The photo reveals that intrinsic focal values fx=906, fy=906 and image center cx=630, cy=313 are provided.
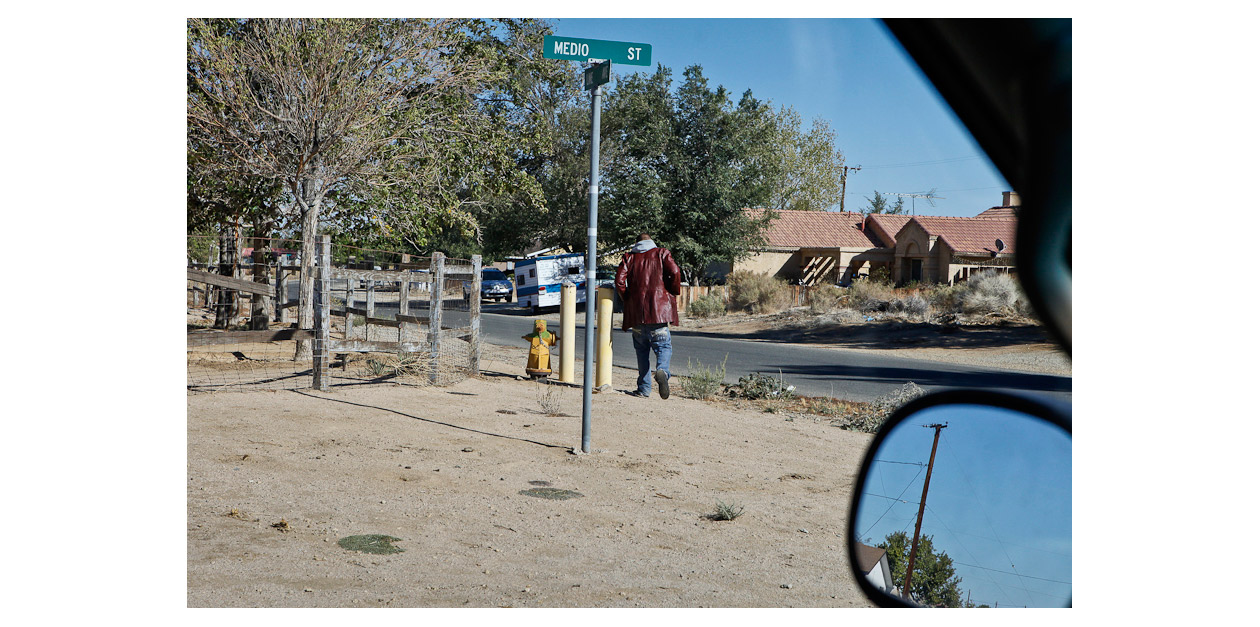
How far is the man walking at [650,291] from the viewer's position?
319 inches

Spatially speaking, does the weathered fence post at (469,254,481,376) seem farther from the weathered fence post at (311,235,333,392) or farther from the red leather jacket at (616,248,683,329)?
the red leather jacket at (616,248,683,329)

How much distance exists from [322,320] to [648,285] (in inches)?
135

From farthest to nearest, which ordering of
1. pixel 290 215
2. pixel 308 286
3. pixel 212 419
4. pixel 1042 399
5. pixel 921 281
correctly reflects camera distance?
pixel 921 281 < pixel 290 215 < pixel 308 286 < pixel 212 419 < pixel 1042 399

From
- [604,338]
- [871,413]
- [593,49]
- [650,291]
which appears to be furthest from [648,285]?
[593,49]

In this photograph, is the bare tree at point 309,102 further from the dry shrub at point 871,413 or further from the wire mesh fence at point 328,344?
the dry shrub at point 871,413

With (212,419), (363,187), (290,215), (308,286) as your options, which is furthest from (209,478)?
(290,215)

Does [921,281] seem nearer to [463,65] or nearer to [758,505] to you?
[463,65]

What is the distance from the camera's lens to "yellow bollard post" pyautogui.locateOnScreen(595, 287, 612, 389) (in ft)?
31.2

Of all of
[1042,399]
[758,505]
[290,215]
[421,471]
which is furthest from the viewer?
[290,215]

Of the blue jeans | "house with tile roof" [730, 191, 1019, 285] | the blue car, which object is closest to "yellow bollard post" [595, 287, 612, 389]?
the blue jeans

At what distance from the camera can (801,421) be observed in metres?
8.47

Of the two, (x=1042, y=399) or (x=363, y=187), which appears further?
(x=363, y=187)

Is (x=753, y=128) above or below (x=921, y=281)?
above

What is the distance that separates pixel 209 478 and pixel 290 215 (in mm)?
7224
